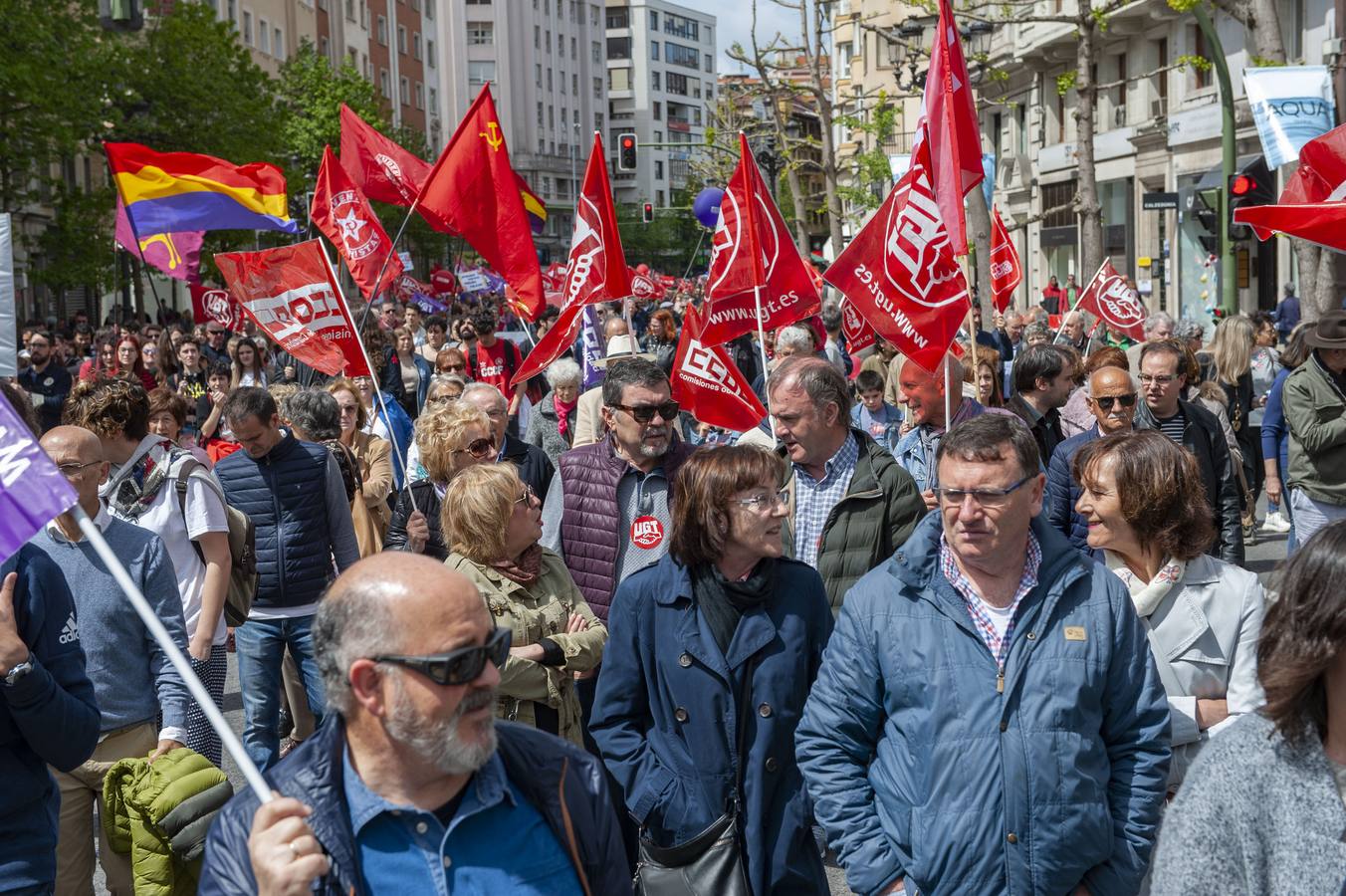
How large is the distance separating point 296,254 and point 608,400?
4.52 metres

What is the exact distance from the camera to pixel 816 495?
Result: 554 centimetres

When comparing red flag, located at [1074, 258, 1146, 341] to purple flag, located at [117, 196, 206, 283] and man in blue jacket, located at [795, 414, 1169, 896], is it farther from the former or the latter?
man in blue jacket, located at [795, 414, 1169, 896]

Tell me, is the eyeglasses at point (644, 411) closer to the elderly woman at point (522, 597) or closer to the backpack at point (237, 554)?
the elderly woman at point (522, 597)

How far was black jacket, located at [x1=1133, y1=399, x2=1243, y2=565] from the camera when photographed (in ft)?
23.2

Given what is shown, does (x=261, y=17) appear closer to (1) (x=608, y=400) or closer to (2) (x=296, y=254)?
(2) (x=296, y=254)

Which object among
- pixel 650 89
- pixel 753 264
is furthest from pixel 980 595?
pixel 650 89

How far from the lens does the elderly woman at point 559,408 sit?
10.7 m

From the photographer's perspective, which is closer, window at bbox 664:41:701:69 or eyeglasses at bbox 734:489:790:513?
eyeglasses at bbox 734:489:790:513

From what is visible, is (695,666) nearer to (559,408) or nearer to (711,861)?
(711,861)

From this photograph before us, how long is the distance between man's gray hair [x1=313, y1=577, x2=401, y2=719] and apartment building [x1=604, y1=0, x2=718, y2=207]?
148837 mm

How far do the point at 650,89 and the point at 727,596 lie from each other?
156217mm

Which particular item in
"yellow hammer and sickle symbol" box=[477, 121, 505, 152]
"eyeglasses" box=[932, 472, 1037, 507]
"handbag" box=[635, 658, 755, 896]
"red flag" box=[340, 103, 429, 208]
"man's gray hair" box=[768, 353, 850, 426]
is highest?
"red flag" box=[340, 103, 429, 208]

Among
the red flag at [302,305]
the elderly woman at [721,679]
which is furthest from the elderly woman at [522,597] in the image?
the red flag at [302,305]

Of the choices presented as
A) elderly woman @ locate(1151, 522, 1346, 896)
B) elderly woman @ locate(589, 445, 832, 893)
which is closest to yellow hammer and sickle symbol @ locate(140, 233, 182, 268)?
elderly woman @ locate(589, 445, 832, 893)
